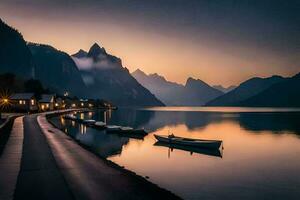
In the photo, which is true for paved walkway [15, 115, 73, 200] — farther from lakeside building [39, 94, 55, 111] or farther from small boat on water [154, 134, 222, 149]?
lakeside building [39, 94, 55, 111]

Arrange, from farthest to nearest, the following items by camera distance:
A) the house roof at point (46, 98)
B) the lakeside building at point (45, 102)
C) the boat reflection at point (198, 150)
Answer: the house roof at point (46, 98)
the lakeside building at point (45, 102)
the boat reflection at point (198, 150)

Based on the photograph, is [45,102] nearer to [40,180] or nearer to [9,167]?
[9,167]

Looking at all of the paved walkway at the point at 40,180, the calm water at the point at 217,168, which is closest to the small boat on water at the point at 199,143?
the calm water at the point at 217,168

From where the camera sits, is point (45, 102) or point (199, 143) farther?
point (45, 102)

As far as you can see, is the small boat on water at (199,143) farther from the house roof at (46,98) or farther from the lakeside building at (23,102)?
the house roof at (46,98)

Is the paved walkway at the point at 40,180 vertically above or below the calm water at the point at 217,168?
above

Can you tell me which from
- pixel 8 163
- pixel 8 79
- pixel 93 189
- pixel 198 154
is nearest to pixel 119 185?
pixel 93 189

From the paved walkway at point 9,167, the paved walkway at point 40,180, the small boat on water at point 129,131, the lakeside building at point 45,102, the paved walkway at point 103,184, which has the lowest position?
the small boat on water at point 129,131

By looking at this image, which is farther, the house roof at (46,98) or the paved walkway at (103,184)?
the house roof at (46,98)

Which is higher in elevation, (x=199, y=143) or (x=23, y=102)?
(x=23, y=102)

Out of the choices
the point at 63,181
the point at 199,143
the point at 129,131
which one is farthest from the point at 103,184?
the point at 129,131

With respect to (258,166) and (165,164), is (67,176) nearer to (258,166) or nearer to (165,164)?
(165,164)

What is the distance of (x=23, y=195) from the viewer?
1808 cm

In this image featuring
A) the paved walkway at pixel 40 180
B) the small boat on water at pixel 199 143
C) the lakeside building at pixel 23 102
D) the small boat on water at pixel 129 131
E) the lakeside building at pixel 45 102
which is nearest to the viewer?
the paved walkway at pixel 40 180
